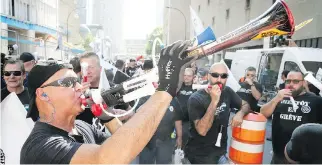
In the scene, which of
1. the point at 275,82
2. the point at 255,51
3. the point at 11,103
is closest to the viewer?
the point at 11,103

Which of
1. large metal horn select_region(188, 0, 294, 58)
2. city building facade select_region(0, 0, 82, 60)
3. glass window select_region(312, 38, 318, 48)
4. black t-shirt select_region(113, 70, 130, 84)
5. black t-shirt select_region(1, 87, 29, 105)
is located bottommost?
black t-shirt select_region(1, 87, 29, 105)

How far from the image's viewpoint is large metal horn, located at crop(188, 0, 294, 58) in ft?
5.18

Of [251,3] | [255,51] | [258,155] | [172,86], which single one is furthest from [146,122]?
[251,3]

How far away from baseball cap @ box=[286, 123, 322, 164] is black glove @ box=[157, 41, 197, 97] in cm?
133

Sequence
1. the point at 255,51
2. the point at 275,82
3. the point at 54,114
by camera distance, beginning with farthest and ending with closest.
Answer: the point at 255,51 → the point at 275,82 → the point at 54,114

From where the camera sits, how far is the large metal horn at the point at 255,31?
5.18 feet

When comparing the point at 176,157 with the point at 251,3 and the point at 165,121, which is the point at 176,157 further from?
the point at 251,3

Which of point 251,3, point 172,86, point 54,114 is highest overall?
point 251,3

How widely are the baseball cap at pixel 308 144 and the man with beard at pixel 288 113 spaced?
1.50m

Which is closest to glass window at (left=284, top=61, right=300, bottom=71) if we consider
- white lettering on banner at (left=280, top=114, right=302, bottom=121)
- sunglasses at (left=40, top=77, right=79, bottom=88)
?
white lettering on banner at (left=280, top=114, right=302, bottom=121)

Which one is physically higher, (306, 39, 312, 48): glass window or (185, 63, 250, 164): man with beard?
(306, 39, 312, 48): glass window

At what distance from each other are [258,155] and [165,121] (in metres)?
1.69

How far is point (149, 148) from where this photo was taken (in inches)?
185

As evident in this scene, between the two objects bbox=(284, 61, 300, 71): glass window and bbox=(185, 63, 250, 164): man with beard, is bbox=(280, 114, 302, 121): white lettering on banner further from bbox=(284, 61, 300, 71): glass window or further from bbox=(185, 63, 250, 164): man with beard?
bbox=(284, 61, 300, 71): glass window
